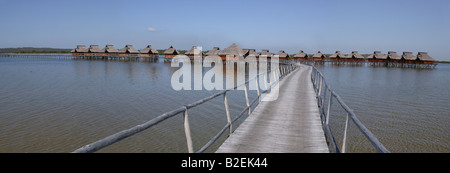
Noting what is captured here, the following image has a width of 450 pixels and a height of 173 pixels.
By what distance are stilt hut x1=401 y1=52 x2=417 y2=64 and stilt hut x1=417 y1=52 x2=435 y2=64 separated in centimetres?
89

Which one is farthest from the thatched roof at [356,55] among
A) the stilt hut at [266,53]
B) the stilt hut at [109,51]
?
the stilt hut at [109,51]

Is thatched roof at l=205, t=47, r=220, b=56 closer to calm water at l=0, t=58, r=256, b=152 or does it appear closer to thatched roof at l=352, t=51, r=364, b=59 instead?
thatched roof at l=352, t=51, r=364, b=59

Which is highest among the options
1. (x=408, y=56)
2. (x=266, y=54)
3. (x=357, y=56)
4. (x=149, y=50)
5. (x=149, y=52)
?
(x=149, y=50)

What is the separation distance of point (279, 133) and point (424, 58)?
182 feet

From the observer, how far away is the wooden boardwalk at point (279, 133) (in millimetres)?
3871

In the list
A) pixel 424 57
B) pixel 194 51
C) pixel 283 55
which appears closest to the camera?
pixel 424 57

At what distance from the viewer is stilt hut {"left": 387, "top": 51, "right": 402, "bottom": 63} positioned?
51.6 metres

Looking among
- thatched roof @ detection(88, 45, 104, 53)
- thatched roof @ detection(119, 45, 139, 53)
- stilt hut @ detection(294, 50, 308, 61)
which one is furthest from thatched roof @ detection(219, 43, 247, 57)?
thatched roof @ detection(88, 45, 104, 53)

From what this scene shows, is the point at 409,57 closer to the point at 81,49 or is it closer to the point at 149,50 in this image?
the point at 149,50

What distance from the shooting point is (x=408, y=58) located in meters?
49.8

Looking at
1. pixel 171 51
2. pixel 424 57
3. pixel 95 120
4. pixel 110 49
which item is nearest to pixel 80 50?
pixel 110 49

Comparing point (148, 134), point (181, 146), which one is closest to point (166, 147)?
point (181, 146)

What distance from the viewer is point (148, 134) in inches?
257

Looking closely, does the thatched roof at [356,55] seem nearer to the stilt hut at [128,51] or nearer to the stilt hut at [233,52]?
the stilt hut at [233,52]
